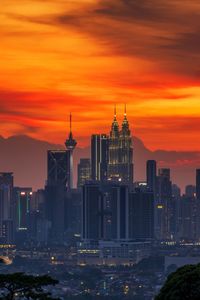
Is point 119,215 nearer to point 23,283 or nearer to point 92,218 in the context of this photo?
point 92,218

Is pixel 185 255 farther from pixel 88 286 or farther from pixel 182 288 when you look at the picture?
pixel 182 288

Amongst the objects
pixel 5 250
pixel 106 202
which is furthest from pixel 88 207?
pixel 5 250

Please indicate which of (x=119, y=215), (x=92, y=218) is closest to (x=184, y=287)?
(x=119, y=215)

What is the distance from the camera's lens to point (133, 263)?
178 metres

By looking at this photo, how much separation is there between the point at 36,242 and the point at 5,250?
1746 cm

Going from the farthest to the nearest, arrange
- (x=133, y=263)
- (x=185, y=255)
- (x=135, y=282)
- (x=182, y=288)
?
(x=133, y=263) → (x=185, y=255) → (x=135, y=282) → (x=182, y=288)

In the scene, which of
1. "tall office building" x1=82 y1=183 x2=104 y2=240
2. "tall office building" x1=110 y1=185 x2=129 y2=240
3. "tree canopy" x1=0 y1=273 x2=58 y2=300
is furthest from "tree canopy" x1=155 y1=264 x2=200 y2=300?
"tall office building" x1=110 y1=185 x2=129 y2=240

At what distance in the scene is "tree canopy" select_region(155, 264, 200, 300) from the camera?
88.9 ft

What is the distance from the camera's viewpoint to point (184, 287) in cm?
2727

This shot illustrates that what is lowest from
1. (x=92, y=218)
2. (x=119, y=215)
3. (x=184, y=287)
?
(x=184, y=287)

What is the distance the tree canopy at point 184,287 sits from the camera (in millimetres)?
27094

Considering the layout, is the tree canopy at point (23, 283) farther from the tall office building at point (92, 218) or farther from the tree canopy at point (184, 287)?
the tall office building at point (92, 218)

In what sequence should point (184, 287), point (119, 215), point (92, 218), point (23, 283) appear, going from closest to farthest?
point (23, 283), point (184, 287), point (119, 215), point (92, 218)

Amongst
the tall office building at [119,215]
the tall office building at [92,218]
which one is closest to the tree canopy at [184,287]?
the tall office building at [92,218]
